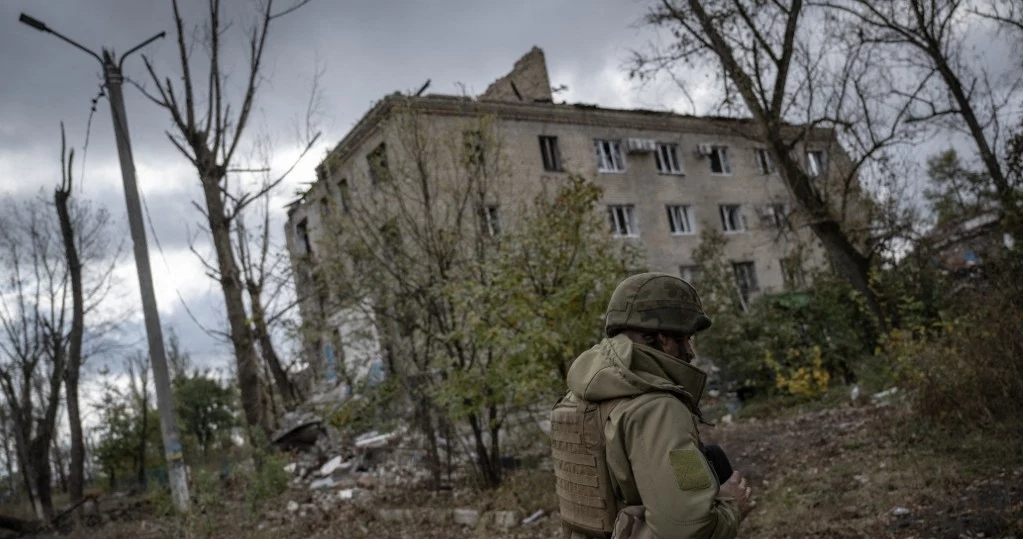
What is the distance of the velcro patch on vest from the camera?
225 cm

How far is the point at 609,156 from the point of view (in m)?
27.1

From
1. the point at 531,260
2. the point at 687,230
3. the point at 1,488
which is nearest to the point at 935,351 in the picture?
the point at 531,260

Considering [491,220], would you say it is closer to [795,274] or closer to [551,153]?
[795,274]

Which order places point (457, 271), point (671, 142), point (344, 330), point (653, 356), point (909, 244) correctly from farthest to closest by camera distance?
point (671, 142), point (909, 244), point (344, 330), point (457, 271), point (653, 356)

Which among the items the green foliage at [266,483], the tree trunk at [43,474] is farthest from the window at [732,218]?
the tree trunk at [43,474]

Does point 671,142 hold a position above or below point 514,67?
below

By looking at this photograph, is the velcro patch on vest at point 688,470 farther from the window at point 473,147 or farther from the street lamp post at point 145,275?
the window at point 473,147

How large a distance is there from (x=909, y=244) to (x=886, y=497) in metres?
9.61

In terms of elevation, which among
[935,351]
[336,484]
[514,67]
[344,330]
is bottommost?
[336,484]

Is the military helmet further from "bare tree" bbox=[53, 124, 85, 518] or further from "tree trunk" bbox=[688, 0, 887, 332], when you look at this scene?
"bare tree" bbox=[53, 124, 85, 518]

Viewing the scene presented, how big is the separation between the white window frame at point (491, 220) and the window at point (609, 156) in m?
15.6

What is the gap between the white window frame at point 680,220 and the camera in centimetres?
2798

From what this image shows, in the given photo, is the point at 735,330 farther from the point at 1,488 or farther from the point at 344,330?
the point at 1,488

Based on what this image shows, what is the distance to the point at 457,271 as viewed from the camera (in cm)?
1018
